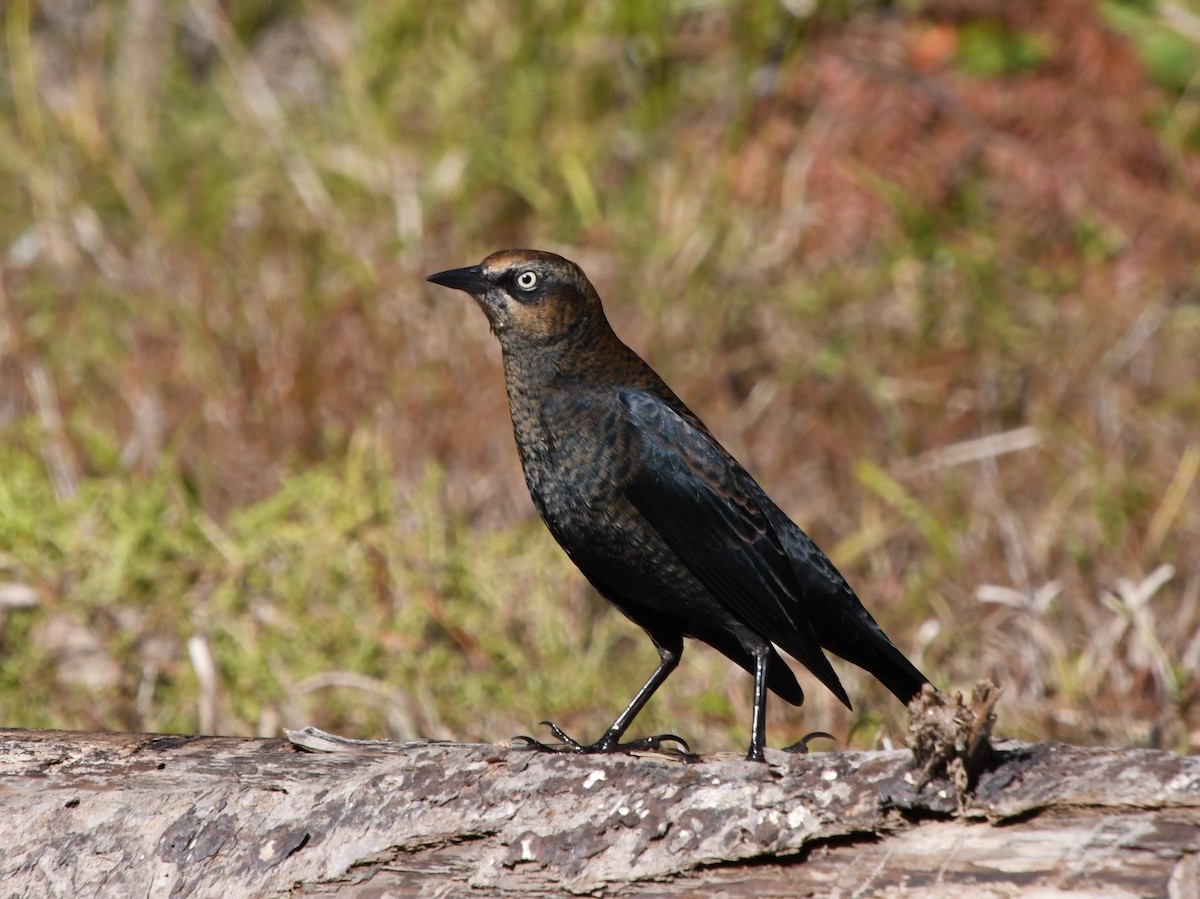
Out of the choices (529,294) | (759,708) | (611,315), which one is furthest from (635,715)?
(611,315)

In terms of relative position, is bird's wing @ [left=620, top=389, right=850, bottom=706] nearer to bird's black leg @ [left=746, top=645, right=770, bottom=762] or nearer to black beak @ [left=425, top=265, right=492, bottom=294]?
bird's black leg @ [left=746, top=645, right=770, bottom=762]

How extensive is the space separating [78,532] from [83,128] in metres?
2.98

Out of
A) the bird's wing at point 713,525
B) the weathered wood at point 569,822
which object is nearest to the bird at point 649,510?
the bird's wing at point 713,525

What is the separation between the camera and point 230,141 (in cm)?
698

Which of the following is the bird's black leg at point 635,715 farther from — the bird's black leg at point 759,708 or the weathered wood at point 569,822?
the weathered wood at point 569,822

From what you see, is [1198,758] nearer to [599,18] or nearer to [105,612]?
[105,612]

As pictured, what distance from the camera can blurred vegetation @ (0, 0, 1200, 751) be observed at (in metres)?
4.39

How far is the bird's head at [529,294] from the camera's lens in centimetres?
A: 334

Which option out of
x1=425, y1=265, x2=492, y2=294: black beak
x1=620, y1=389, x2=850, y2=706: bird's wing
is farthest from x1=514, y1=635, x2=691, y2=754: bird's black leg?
x1=425, y1=265, x2=492, y2=294: black beak

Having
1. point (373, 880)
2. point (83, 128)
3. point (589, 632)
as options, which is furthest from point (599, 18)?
point (373, 880)

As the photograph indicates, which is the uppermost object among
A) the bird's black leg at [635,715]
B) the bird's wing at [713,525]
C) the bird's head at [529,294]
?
the bird's head at [529,294]

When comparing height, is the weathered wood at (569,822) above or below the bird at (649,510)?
below

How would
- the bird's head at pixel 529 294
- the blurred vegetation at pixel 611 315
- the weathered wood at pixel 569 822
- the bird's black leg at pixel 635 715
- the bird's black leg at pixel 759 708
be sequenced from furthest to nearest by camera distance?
1. the blurred vegetation at pixel 611 315
2. the bird's head at pixel 529 294
3. the bird's black leg at pixel 635 715
4. the bird's black leg at pixel 759 708
5. the weathered wood at pixel 569 822

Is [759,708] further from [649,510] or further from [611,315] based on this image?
[611,315]
